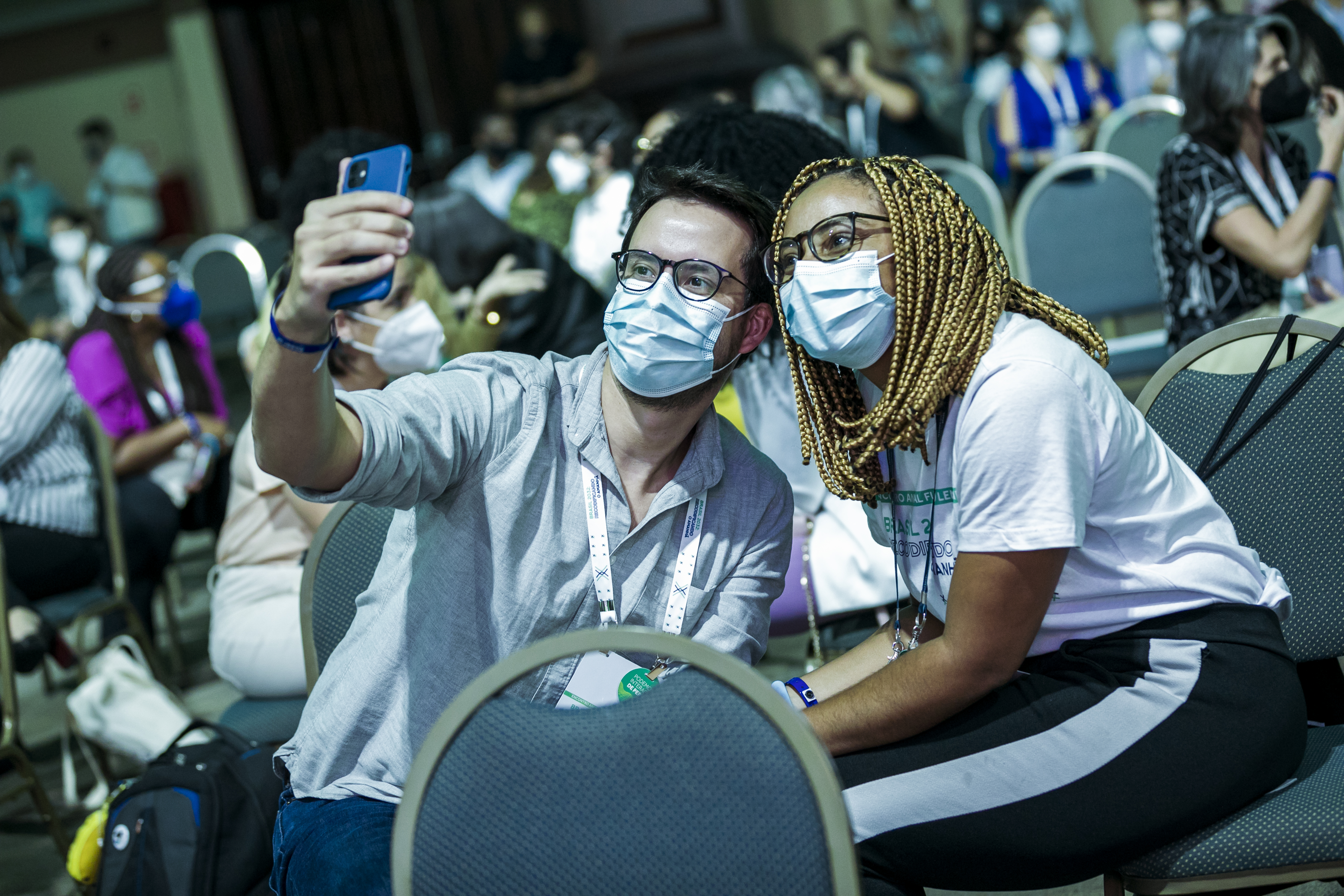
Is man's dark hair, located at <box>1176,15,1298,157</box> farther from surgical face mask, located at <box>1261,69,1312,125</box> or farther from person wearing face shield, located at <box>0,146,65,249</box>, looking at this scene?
person wearing face shield, located at <box>0,146,65,249</box>

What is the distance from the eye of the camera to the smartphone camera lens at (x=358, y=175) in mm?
1344

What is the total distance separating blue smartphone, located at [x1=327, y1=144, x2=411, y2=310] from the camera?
1.27m

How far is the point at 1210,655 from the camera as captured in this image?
1.50 meters

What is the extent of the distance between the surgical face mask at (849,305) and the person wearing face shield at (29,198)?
1318 centimetres

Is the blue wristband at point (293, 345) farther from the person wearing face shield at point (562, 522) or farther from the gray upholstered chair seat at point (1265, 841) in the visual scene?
the gray upholstered chair seat at point (1265, 841)

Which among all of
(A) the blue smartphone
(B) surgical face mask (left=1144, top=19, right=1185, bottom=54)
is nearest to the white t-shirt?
(A) the blue smartphone

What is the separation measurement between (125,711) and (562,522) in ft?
5.90

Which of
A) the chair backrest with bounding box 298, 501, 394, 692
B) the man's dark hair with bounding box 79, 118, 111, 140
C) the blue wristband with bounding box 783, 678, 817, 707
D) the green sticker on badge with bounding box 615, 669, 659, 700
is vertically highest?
the man's dark hair with bounding box 79, 118, 111, 140

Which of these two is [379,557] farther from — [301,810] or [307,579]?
[301,810]

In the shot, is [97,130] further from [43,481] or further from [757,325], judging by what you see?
[757,325]

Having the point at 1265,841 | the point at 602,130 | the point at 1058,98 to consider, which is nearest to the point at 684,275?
the point at 1265,841

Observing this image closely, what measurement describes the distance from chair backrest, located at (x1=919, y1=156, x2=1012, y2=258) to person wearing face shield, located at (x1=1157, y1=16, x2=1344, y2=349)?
71cm

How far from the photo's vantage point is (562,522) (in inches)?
66.6

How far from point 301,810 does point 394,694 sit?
22 centimetres
